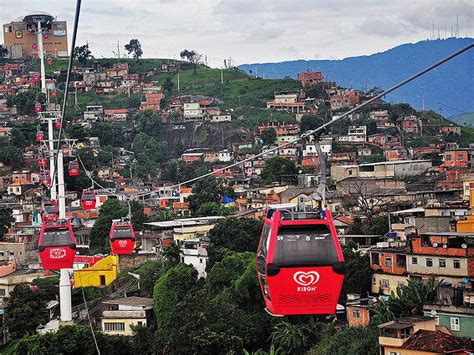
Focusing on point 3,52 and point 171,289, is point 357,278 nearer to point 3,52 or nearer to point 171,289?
point 171,289

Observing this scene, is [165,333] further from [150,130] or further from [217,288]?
[150,130]

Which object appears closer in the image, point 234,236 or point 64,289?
point 64,289

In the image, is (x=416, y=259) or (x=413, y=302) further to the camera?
(x=416, y=259)

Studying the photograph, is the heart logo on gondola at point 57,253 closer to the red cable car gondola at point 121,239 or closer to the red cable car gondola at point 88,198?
the red cable car gondola at point 121,239

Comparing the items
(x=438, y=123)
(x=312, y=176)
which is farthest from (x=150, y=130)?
(x=312, y=176)

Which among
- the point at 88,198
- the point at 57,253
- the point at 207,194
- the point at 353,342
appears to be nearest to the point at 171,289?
the point at 88,198

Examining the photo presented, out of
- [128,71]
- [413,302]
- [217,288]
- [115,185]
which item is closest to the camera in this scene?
[413,302]
